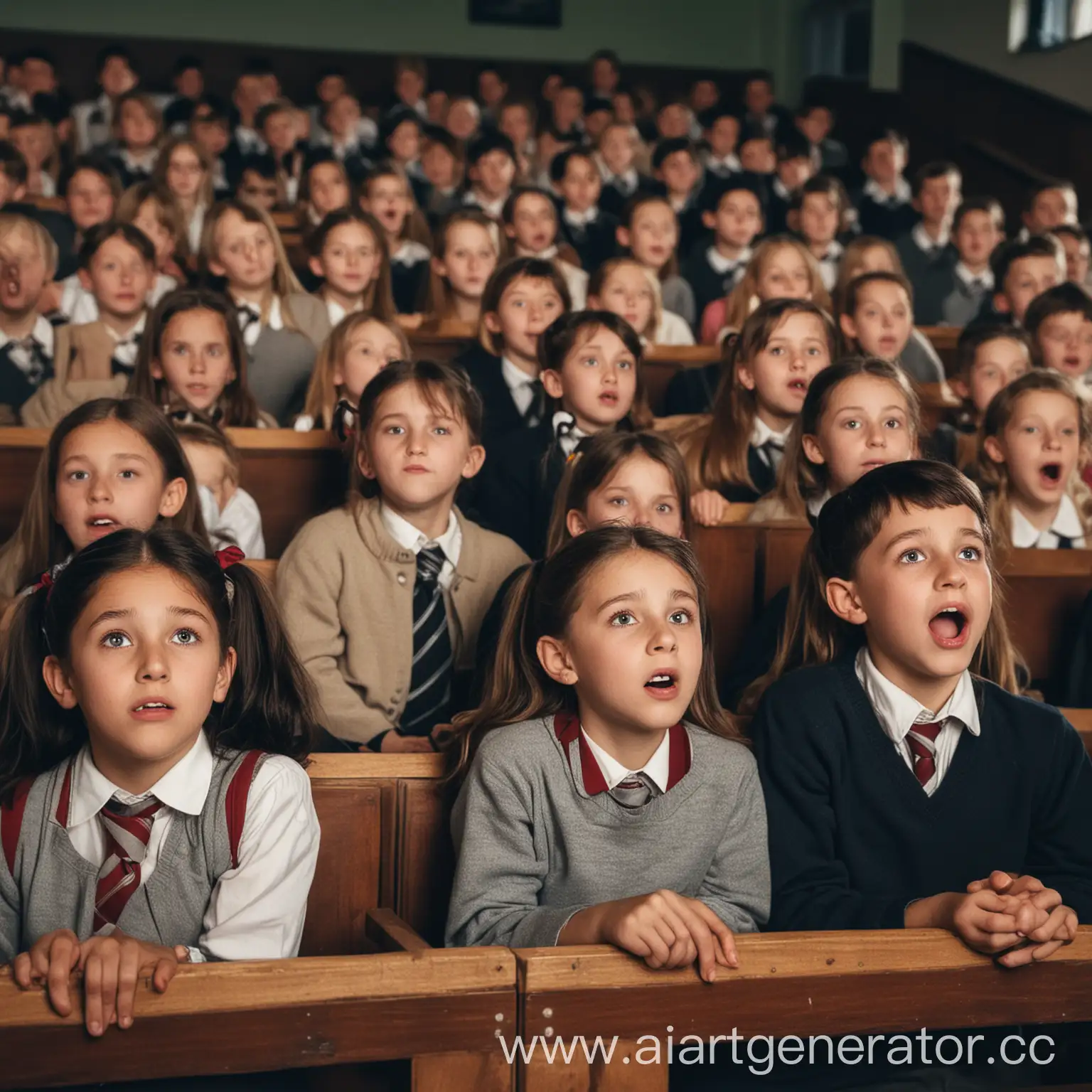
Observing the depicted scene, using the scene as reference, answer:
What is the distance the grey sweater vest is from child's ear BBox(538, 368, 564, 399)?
155cm

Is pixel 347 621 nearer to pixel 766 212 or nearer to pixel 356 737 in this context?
pixel 356 737

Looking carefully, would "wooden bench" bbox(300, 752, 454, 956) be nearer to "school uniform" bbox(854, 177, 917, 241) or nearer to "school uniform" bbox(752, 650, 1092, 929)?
"school uniform" bbox(752, 650, 1092, 929)

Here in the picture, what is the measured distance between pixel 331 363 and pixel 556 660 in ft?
5.64

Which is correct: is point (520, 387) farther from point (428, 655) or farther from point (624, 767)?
point (624, 767)

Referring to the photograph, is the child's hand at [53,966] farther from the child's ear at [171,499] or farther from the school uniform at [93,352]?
the school uniform at [93,352]

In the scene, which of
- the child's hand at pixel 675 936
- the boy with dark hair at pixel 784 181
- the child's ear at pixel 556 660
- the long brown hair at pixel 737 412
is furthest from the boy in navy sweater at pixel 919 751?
the boy with dark hair at pixel 784 181

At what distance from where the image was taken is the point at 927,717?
1677mm

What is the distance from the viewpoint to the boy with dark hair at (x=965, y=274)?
534cm

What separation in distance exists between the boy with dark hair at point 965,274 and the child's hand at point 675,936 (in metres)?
4.38

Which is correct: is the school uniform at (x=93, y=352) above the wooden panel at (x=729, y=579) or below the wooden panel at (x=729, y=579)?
above

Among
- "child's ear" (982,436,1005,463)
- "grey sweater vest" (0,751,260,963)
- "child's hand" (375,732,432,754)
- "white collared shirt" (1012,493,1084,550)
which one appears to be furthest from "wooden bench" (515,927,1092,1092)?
"child's ear" (982,436,1005,463)

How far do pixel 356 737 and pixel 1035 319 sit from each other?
2.31 m

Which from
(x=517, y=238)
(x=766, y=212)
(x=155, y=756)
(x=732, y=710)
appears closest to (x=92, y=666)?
(x=155, y=756)

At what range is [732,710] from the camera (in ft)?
6.89
